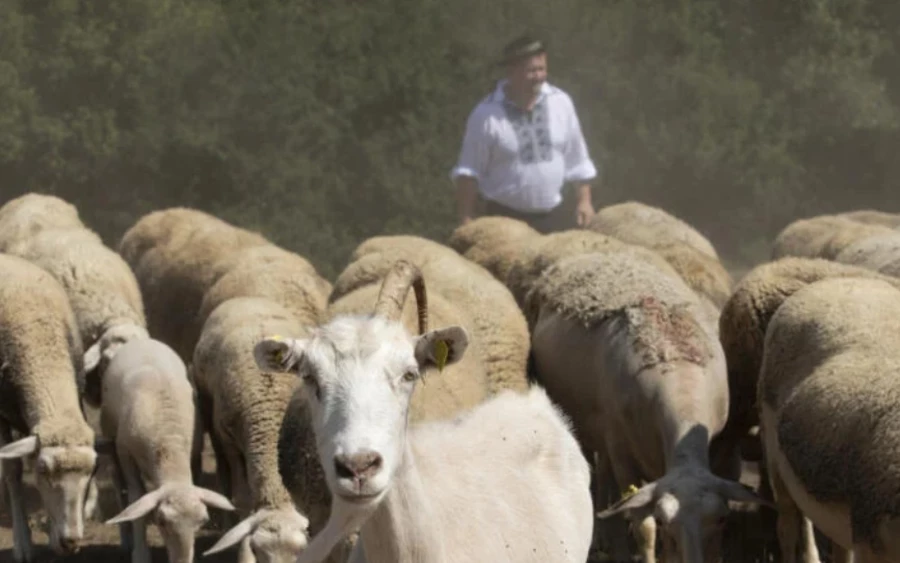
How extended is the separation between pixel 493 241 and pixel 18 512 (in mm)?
4307

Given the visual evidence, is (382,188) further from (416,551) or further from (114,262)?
(416,551)

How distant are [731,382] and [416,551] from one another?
5391mm

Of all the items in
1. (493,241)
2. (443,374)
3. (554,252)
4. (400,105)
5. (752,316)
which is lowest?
(400,105)

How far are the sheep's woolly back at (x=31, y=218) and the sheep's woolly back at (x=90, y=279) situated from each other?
0.41 m

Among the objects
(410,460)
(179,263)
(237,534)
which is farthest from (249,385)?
(410,460)

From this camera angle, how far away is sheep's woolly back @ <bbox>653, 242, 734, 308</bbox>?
12.1m

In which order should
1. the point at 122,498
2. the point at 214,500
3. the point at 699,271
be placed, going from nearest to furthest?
1. the point at 214,500
2. the point at 122,498
3. the point at 699,271

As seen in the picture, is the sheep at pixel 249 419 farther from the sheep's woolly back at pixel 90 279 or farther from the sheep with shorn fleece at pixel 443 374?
the sheep's woolly back at pixel 90 279

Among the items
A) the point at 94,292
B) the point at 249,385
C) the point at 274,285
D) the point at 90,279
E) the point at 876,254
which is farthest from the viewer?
the point at 90,279

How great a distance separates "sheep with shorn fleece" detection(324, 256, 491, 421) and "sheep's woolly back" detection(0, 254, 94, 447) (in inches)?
70.1

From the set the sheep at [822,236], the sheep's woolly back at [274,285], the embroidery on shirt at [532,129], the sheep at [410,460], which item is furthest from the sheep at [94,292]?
the sheep at [410,460]

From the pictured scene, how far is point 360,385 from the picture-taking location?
5.23 metres

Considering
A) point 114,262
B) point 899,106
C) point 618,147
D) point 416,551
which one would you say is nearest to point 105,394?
point 114,262

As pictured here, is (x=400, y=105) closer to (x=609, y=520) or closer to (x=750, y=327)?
(x=609, y=520)
